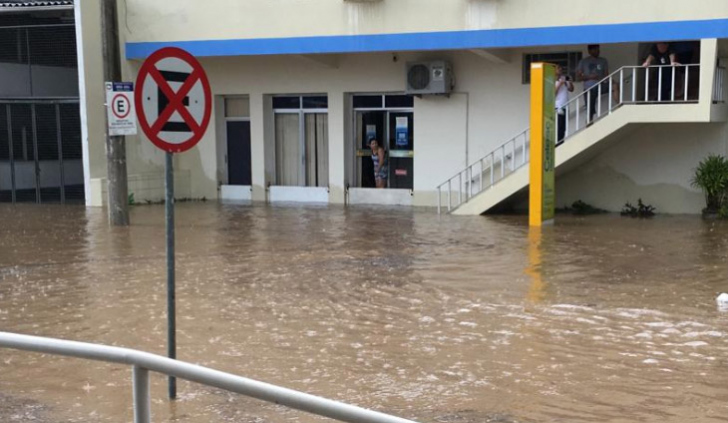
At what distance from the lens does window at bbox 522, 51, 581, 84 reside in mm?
18438

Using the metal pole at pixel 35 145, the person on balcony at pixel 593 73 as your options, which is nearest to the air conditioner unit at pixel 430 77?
the person on balcony at pixel 593 73

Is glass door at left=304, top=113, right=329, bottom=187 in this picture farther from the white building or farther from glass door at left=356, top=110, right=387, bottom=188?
glass door at left=356, top=110, right=387, bottom=188

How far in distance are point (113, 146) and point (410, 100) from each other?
7.13 m

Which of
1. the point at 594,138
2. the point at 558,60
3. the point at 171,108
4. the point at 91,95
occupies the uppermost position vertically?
the point at 558,60

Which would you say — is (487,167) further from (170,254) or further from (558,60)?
(170,254)

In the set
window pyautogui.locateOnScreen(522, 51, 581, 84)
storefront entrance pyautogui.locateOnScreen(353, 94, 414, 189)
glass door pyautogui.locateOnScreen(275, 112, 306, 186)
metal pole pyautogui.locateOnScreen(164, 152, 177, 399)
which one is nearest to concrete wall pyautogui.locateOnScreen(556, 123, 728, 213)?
window pyautogui.locateOnScreen(522, 51, 581, 84)

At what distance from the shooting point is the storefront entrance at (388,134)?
20109 millimetres

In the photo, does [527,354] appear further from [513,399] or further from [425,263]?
[425,263]

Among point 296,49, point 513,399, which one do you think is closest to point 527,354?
point 513,399

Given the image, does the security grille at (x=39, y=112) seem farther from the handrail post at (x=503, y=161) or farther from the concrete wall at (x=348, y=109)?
the handrail post at (x=503, y=161)

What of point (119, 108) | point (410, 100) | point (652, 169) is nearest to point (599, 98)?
point (652, 169)

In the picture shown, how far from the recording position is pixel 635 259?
12.0 m

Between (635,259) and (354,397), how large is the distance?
6.89 metres

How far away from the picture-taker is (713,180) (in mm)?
16562
